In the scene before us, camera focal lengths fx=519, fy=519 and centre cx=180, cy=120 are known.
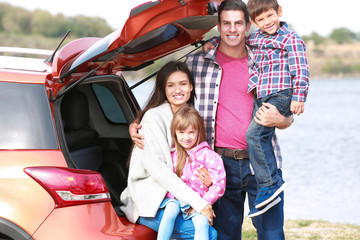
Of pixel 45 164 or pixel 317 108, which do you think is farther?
pixel 317 108

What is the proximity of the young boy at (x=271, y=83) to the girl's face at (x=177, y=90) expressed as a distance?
45 centimetres

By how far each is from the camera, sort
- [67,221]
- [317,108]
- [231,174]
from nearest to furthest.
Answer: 1. [67,221]
2. [231,174]
3. [317,108]

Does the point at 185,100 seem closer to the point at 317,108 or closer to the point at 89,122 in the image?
the point at 89,122

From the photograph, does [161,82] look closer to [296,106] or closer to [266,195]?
[296,106]

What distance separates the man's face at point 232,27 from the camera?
11.3ft

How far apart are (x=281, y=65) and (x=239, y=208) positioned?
1.06m

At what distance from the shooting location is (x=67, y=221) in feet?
8.95

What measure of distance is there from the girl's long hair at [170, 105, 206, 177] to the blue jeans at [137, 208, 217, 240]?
269 mm

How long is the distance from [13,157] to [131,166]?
2.48 feet

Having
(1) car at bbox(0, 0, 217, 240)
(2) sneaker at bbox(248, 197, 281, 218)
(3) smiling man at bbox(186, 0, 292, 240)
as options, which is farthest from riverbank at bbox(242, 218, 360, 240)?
(1) car at bbox(0, 0, 217, 240)

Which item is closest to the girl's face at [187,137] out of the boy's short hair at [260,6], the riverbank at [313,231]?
the boy's short hair at [260,6]

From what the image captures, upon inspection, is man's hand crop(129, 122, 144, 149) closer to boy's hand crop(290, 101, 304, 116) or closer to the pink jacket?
the pink jacket

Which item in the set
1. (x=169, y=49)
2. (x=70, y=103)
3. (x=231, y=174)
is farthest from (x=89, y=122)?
(x=231, y=174)

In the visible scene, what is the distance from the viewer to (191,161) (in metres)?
3.14
